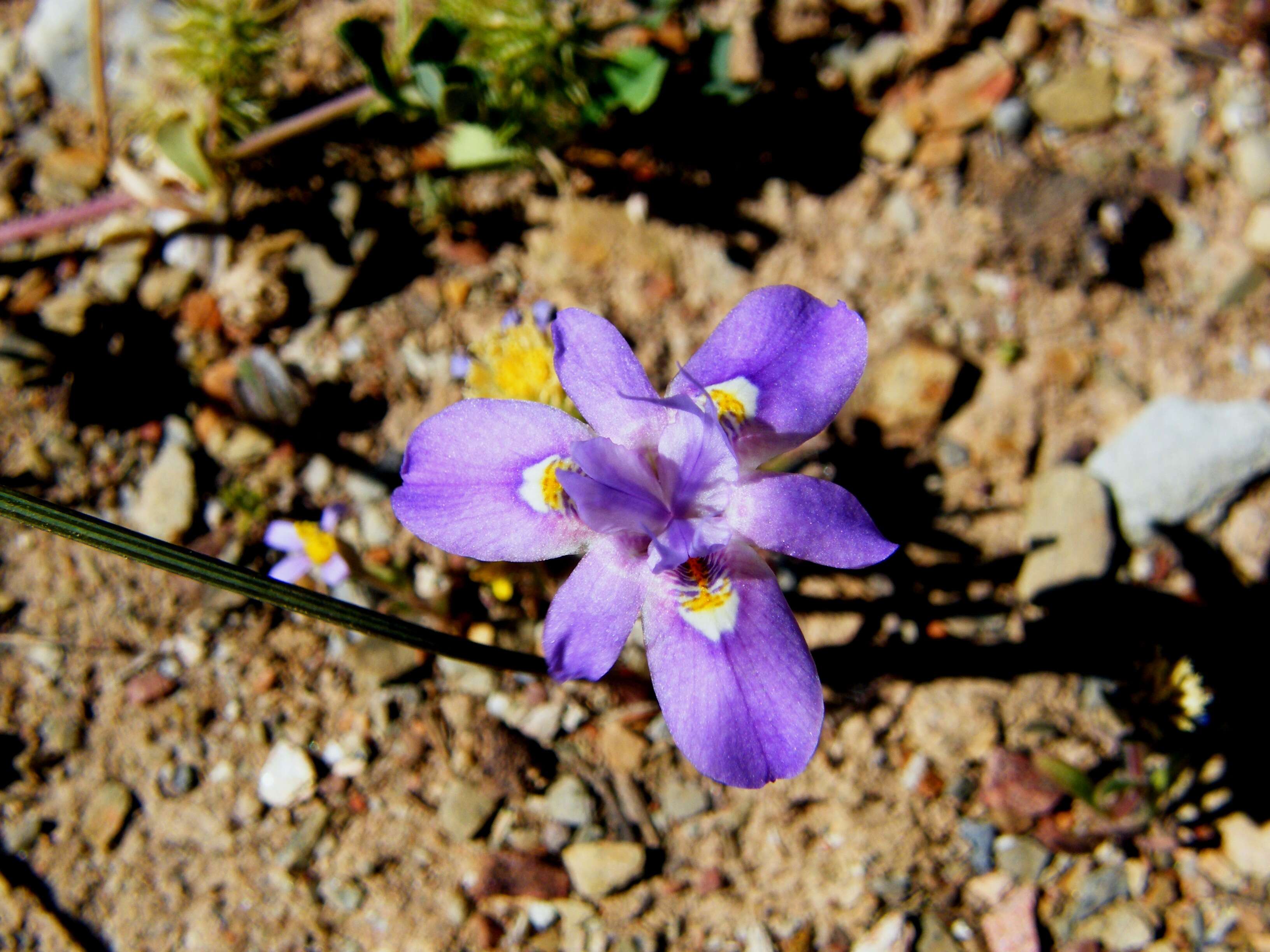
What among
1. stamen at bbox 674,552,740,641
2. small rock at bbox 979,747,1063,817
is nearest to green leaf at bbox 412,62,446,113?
stamen at bbox 674,552,740,641

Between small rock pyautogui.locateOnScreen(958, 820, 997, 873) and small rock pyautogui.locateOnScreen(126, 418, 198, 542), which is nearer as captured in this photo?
small rock pyautogui.locateOnScreen(958, 820, 997, 873)

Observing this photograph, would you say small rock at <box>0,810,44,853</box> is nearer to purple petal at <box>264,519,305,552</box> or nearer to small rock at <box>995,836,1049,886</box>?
purple petal at <box>264,519,305,552</box>

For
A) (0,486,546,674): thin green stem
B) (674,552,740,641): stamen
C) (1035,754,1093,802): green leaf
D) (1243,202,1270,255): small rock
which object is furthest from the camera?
(1243,202,1270,255): small rock

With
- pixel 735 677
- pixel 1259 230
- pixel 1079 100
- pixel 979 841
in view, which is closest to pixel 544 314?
pixel 735 677

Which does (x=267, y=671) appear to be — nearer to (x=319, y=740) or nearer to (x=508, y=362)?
(x=319, y=740)

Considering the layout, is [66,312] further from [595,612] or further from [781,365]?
[781,365]

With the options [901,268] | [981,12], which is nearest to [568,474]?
[901,268]
